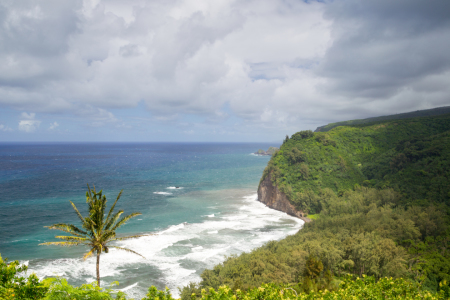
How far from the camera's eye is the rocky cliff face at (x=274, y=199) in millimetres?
61203

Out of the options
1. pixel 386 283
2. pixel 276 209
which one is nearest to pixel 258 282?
pixel 386 283

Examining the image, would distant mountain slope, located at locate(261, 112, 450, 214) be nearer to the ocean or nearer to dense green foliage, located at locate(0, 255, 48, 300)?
the ocean

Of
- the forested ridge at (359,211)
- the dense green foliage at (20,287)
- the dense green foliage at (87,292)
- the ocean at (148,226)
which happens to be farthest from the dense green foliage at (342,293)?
the ocean at (148,226)

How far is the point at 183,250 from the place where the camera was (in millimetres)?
41594

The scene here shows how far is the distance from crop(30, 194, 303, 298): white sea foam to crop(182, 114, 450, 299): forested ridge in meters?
5.87

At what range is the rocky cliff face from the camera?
2410 inches

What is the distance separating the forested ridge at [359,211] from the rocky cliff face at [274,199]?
1.50 m

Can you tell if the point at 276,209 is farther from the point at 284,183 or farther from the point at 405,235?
the point at 405,235

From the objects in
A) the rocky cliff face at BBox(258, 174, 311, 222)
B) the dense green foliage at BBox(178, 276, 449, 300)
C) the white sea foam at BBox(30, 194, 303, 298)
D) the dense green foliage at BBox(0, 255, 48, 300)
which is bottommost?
the white sea foam at BBox(30, 194, 303, 298)

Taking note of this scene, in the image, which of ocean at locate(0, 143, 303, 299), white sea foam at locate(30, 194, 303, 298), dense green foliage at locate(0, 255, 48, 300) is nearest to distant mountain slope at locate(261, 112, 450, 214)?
ocean at locate(0, 143, 303, 299)

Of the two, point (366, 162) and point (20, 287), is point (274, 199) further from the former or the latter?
point (20, 287)

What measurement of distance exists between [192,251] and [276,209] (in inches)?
1210

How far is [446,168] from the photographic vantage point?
53250 mm

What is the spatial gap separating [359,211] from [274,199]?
2256cm
